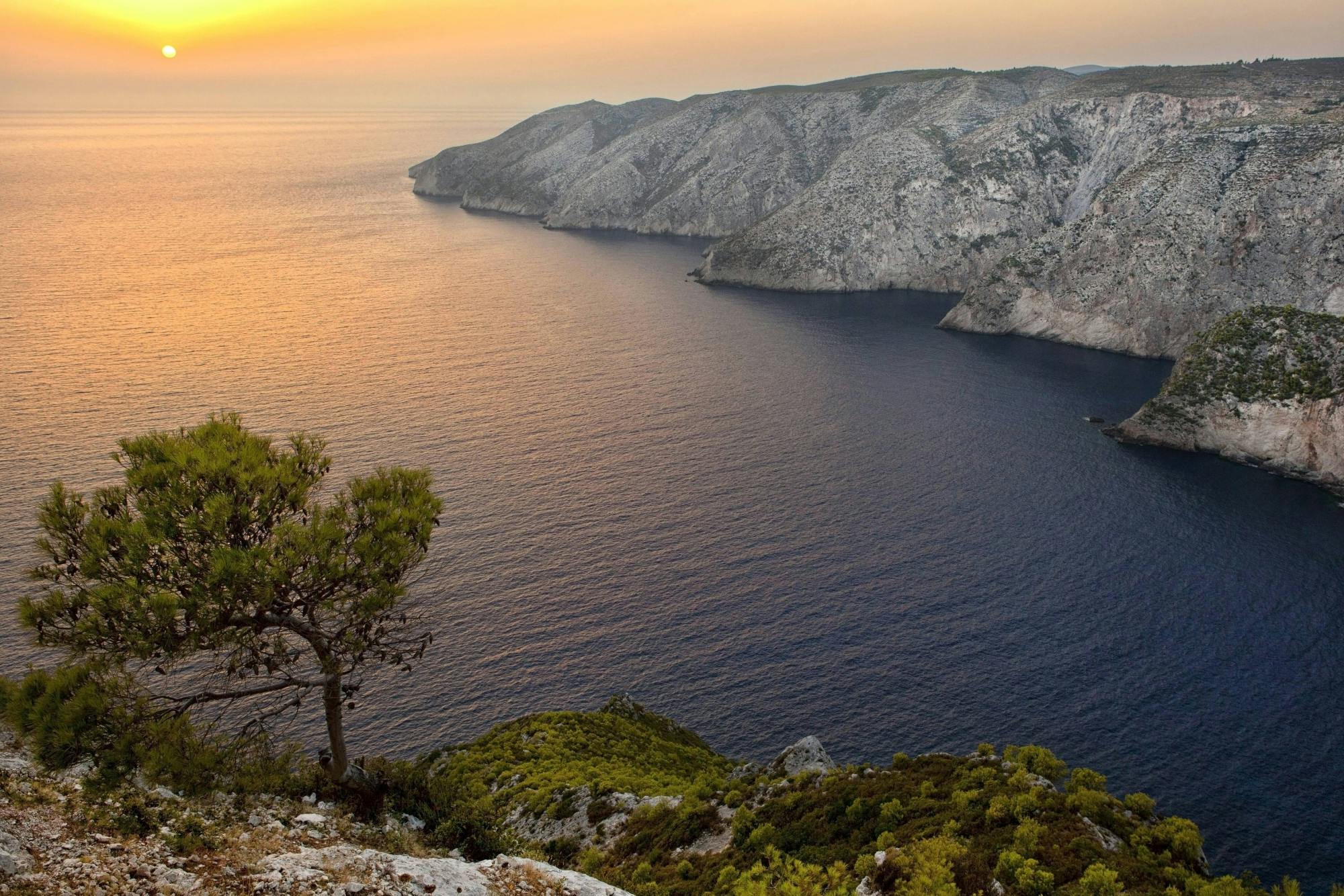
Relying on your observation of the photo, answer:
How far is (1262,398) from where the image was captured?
3617 inches

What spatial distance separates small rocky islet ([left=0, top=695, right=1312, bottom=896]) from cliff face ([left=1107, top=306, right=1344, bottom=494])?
7122 cm

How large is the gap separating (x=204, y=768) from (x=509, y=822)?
17602mm

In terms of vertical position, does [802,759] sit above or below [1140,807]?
below

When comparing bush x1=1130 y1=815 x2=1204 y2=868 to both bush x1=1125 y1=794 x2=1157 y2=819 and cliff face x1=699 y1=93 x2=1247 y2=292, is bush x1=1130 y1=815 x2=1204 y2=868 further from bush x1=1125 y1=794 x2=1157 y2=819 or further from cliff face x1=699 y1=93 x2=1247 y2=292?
cliff face x1=699 y1=93 x2=1247 y2=292

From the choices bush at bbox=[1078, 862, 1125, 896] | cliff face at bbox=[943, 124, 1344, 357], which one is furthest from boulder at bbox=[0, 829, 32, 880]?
cliff face at bbox=[943, 124, 1344, 357]

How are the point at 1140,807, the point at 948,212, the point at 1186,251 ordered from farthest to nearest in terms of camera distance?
the point at 948,212
the point at 1186,251
the point at 1140,807

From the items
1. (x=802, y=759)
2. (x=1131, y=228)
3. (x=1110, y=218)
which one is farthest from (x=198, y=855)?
(x=1110, y=218)

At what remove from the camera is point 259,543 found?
2614 centimetres

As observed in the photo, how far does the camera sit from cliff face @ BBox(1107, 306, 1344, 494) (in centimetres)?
8831

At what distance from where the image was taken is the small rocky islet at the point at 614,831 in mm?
19938

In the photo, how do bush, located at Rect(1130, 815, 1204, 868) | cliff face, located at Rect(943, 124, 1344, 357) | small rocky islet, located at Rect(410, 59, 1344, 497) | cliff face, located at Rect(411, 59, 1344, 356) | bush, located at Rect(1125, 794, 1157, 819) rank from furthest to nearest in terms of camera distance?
cliff face, located at Rect(411, 59, 1344, 356)
cliff face, located at Rect(943, 124, 1344, 357)
small rocky islet, located at Rect(410, 59, 1344, 497)
bush, located at Rect(1125, 794, 1157, 819)
bush, located at Rect(1130, 815, 1204, 868)

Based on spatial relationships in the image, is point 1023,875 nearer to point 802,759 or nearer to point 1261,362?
point 802,759

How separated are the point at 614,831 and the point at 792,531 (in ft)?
139

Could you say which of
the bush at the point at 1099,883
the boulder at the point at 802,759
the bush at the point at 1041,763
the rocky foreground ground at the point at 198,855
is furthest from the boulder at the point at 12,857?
the bush at the point at 1041,763
